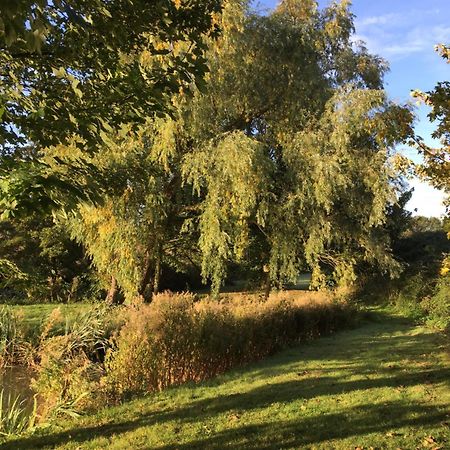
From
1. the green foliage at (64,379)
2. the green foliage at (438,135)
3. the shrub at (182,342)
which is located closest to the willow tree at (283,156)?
the shrub at (182,342)

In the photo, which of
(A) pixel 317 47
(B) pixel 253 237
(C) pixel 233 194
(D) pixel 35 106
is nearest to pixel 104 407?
(D) pixel 35 106

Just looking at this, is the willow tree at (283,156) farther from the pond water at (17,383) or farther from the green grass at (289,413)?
the pond water at (17,383)

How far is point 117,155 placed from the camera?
12.4 metres

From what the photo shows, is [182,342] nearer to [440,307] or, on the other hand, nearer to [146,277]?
[146,277]

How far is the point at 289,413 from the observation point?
21.2 feet

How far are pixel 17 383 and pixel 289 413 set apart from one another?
5.37 metres

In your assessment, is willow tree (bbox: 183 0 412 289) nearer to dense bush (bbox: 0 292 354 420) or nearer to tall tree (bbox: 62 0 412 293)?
tall tree (bbox: 62 0 412 293)

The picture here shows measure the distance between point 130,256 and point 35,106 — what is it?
1022 cm

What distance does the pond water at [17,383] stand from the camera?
27.1 feet

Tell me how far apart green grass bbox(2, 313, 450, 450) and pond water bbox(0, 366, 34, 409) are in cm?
227

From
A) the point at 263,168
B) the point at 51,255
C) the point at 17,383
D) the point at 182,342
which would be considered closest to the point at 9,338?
the point at 17,383

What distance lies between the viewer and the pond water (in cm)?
825

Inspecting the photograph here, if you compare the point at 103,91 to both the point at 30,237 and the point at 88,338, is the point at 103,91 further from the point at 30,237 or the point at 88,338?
the point at 30,237

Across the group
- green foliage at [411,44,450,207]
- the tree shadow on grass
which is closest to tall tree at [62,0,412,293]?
the tree shadow on grass
